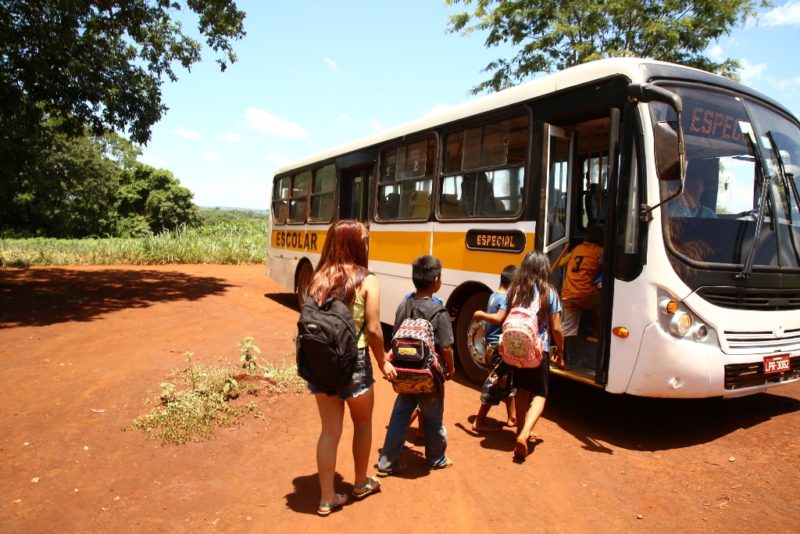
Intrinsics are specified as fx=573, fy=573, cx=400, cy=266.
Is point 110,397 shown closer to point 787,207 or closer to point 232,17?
point 787,207

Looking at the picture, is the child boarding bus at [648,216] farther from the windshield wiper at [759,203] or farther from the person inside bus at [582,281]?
the person inside bus at [582,281]

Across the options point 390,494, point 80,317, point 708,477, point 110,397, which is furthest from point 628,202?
point 80,317

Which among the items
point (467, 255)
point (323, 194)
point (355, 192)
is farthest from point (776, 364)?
point (323, 194)

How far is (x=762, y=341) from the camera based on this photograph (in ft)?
15.5

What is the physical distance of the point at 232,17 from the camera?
1393cm

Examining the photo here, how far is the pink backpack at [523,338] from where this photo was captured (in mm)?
4367

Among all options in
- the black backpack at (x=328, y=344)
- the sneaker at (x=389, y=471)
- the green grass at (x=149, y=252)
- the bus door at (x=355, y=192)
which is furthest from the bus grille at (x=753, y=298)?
the green grass at (x=149, y=252)

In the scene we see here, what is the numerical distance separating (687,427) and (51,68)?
1274cm

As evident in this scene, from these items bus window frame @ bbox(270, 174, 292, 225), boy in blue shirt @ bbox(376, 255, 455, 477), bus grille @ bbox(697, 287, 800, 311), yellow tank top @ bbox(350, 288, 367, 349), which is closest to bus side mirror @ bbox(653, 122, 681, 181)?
bus grille @ bbox(697, 287, 800, 311)

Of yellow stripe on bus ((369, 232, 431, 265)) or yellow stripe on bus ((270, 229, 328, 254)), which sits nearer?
yellow stripe on bus ((369, 232, 431, 265))

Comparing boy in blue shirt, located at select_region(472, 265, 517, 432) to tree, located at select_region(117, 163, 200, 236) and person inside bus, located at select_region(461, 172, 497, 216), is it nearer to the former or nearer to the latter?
person inside bus, located at select_region(461, 172, 497, 216)

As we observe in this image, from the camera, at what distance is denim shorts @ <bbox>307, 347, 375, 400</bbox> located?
129 inches

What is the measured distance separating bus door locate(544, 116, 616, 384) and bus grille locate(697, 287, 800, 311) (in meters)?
0.91

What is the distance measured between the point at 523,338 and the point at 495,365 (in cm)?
65
